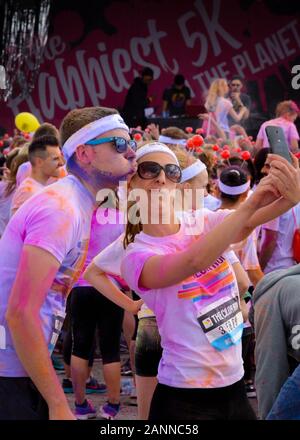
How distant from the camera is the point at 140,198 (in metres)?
2.99

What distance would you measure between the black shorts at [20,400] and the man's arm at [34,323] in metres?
0.16

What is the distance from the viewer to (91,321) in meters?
5.54

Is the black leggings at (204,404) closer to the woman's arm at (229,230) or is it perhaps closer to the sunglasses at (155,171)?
the woman's arm at (229,230)

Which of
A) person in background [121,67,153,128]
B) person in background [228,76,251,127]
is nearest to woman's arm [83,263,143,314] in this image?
person in background [228,76,251,127]

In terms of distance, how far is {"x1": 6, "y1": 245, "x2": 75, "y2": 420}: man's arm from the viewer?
2381 mm

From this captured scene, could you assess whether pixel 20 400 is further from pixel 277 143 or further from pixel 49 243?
pixel 277 143

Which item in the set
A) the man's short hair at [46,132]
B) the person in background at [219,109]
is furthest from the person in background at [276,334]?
the person in background at [219,109]

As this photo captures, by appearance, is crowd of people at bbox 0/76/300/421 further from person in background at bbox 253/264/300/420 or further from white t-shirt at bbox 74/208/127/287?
white t-shirt at bbox 74/208/127/287

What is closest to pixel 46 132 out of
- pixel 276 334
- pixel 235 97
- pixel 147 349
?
pixel 147 349

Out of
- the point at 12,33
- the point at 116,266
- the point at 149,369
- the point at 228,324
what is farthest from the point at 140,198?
the point at 12,33

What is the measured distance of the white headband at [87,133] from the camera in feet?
9.09

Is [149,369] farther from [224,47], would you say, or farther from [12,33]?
[224,47]

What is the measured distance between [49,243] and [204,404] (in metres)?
0.80

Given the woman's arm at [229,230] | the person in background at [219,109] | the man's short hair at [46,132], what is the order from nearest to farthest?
1. the woman's arm at [229,230]
2. the man's short hair at [46,132]
3. the person in background at [219,109]
